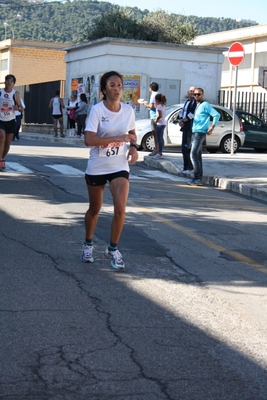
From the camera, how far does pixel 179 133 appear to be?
77.6 feet

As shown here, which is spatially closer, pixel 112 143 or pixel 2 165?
pixel 112 143

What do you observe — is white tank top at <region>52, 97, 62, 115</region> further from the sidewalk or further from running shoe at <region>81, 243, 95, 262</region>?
running shoe at <region>81, 243, 95, 262</region>

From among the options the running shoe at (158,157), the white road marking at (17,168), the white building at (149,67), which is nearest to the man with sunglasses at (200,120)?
the white road marking at (17,168)

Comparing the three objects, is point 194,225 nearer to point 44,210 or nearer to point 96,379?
point 44,210

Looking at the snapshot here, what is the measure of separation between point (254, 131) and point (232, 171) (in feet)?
31.3

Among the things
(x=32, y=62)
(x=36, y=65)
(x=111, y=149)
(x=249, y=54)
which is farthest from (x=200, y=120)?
(x=36, y=65)

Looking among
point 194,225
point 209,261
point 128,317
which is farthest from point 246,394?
point 194,225

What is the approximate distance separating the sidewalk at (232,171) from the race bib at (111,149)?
22.6 ft

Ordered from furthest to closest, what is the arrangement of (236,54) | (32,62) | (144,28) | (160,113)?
(32,62) < (144,28) < (236,54) < (160,113)

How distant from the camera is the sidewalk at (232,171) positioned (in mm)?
14430

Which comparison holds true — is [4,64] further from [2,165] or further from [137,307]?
[137,307]

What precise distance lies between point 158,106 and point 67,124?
55.5ft

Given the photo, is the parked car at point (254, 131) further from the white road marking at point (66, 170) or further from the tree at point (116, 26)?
the tree at point (116, 26)

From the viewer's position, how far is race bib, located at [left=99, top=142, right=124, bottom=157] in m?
6.98
